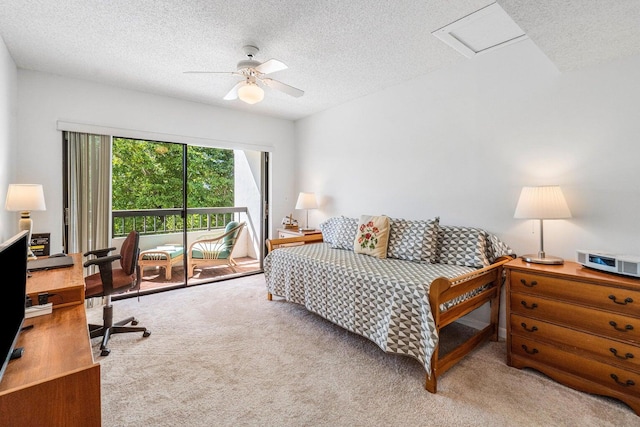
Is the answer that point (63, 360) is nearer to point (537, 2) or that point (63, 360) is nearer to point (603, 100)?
point (537, 2)

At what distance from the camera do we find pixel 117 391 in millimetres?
1863

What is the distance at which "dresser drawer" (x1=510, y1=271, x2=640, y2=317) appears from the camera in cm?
168

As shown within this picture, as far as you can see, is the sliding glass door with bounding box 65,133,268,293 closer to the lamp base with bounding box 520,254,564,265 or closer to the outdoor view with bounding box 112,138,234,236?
the outdoor view with bounding box 112,138,234,236

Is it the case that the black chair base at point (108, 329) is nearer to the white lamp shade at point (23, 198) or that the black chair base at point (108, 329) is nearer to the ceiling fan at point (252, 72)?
the white lamp shade at point (23, 198)

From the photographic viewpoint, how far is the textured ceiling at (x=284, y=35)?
5.77 ft

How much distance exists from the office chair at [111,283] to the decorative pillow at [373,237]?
6.73ft

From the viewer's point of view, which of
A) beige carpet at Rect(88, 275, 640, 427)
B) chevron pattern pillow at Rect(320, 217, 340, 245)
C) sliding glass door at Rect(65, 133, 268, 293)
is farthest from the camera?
sliding glass door at Rect(65, 133, 268, 293)

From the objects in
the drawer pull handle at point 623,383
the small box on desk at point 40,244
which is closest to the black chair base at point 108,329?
the small box on desk at point 40,244

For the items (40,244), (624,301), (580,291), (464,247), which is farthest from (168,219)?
(624,301)

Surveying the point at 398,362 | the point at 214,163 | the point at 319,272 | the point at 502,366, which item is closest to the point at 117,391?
the point at 319,272

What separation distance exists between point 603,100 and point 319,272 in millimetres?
2488

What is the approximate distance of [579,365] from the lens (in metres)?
1.86

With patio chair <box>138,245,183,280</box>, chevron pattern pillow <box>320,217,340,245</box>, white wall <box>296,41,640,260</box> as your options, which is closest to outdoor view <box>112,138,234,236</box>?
patio chair <box>138,245,183,280</box>

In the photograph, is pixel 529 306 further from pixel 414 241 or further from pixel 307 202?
pixel 307 202
